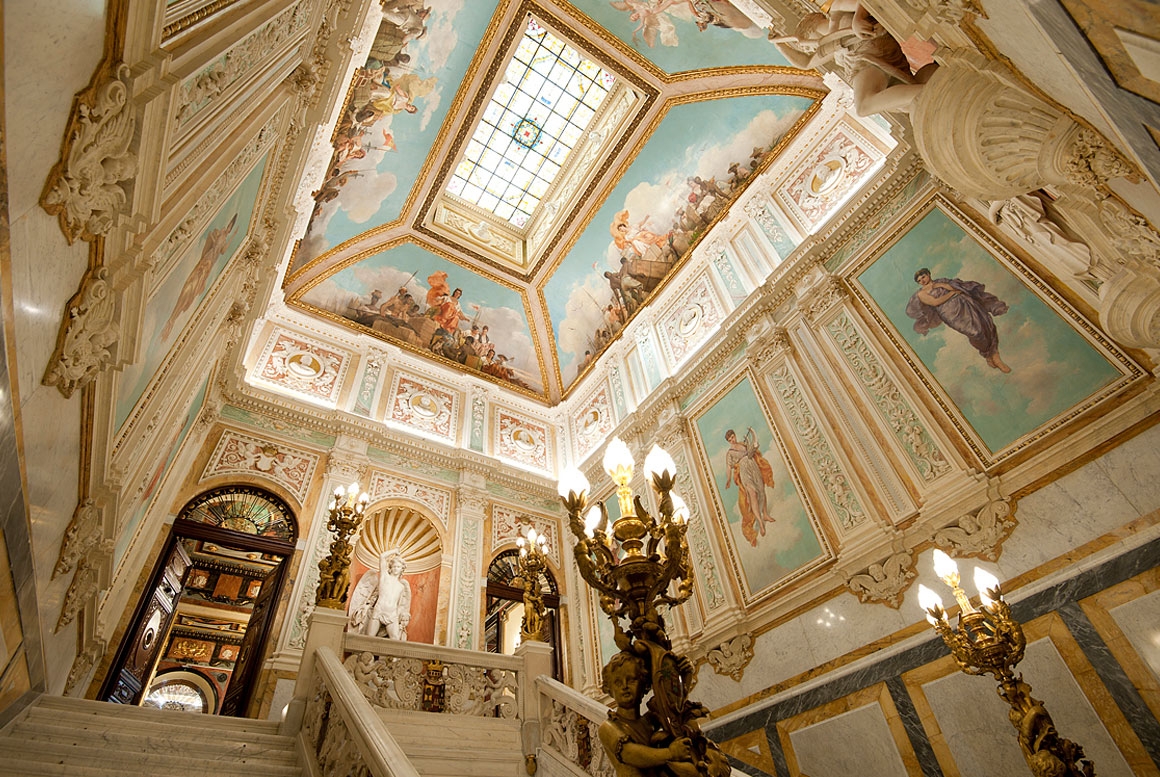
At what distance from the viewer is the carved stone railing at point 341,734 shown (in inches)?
120

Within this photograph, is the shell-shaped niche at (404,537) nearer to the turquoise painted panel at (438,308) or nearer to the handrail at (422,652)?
the turquoise painted panel at (438,308)

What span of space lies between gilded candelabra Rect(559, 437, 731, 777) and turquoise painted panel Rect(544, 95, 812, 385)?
30.8 ft

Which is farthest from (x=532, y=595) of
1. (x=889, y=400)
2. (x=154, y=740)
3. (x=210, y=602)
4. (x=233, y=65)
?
(x=210, y=602)

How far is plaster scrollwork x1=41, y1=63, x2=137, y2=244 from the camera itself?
2338mm

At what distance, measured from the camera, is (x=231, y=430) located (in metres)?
9.26

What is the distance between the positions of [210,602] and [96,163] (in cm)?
1640

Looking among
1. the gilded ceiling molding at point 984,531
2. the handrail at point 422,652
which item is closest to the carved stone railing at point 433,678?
the handrail at point 422,652

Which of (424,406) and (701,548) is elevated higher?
(424,406)

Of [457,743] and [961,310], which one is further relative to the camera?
[961,310]

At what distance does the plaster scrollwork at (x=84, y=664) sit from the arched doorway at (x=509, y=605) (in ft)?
17.6

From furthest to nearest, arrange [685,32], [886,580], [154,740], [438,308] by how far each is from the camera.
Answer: [438,308]
[685,32]
[886,580]
[154,740]

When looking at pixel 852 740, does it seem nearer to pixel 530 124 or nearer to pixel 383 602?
pixel 383 602

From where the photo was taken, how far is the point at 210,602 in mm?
15352

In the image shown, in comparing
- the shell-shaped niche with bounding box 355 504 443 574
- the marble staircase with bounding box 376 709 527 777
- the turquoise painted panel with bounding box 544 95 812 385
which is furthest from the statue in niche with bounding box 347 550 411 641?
the turquoise painted panel with bounding box 544 95 812 385
